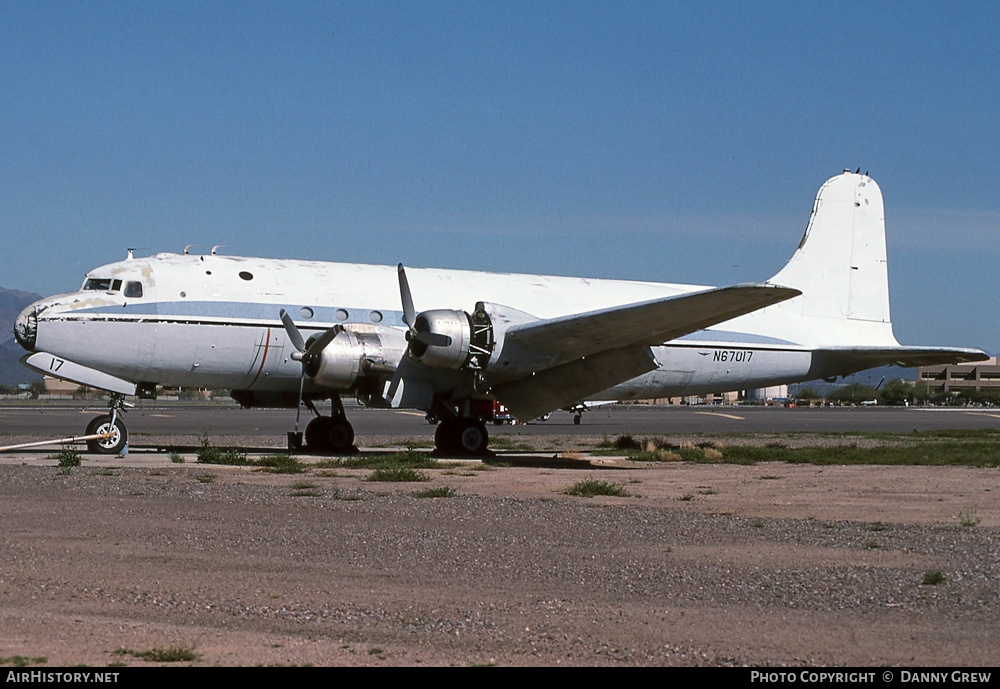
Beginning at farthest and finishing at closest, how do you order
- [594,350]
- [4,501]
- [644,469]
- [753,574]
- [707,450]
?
[707,450], [594,350], [644,469], [4,501], [753,574]

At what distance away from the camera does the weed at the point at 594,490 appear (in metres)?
15.4

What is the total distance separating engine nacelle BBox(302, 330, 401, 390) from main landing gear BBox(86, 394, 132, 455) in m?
3.76

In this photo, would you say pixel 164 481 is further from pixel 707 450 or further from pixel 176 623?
pixel 707 450

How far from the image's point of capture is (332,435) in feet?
77.4

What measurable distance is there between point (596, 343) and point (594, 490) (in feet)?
21.8

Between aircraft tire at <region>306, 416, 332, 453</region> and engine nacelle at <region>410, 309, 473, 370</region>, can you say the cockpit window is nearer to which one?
aircraft tire at <region>306, 416, 332, 453</region>

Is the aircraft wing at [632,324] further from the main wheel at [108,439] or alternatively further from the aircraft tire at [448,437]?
the main wheel at [108,439]

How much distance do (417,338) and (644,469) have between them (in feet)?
16.1

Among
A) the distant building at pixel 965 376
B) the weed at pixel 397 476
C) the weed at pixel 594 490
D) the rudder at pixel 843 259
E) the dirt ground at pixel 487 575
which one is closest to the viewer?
the dirt ground at pixel 487 575

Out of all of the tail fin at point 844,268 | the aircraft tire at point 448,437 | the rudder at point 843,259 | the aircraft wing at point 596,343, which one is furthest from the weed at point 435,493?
the rudder at point 843,259

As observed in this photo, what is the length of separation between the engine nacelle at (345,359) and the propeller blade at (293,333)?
0.53m

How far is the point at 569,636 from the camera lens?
256 inches

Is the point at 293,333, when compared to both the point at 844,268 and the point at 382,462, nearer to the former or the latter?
the point at 382,462
